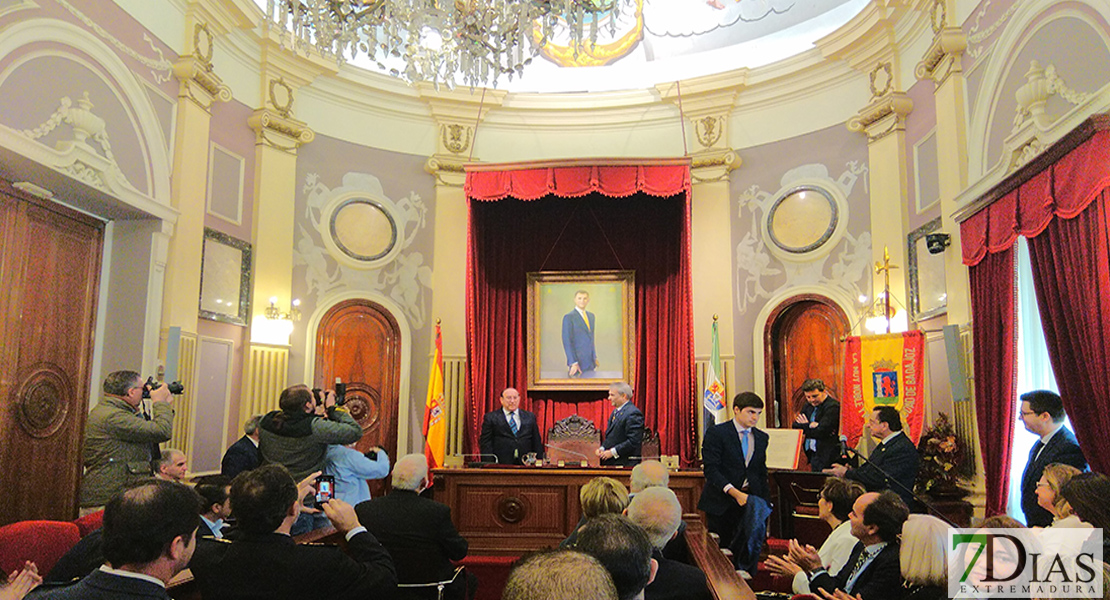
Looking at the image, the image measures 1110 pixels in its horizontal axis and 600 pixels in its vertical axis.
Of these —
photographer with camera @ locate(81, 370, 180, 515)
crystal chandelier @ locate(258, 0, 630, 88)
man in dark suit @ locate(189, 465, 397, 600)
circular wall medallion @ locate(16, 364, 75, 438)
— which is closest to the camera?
man in dark suit @ locate(189, 465, 397, 600)

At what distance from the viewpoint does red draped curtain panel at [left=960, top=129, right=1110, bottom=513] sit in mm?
4262

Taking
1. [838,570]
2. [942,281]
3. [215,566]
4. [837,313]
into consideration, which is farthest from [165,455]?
[837,313]

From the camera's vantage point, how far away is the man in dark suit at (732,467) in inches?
201

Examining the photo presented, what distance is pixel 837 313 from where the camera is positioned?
327 inches

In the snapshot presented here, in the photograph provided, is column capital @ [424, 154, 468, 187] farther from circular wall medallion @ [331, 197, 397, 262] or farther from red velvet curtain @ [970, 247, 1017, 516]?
red velvet curtain @ [970, 247, 1017, 516]

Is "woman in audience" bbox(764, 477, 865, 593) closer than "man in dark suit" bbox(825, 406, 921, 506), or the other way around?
"woman in audience" bbox(764, 477, 865, 593)

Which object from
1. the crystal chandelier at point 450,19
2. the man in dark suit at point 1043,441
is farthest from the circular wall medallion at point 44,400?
the man in dark suit at point 1043,441

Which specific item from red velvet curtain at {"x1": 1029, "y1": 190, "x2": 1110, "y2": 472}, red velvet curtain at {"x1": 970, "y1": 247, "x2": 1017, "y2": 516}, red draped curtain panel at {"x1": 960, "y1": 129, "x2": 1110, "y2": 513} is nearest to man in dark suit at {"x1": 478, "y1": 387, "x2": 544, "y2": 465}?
red velvet curtain at {"x1": 970, "y1": 247, "x2": 1017, "y2": 516}

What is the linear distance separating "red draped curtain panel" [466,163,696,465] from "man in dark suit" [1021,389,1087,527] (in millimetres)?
4522

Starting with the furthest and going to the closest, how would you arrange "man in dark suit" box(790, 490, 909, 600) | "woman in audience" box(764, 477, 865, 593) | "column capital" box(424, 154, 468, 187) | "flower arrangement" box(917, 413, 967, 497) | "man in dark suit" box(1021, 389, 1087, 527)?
"column capital" box(424, 154, 468, 187) → "flower arrangement" box(917, 413, 967, 497) → "man in dark suit" box(1021, 389, 1087, 527) → "woman in audience" box(764, 477, 865, 593) → "man in dark suit" box(790, 490, 909, 600)

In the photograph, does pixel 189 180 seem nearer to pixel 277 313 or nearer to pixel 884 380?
pixel 277 313

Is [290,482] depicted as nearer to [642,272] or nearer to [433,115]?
[642,272]

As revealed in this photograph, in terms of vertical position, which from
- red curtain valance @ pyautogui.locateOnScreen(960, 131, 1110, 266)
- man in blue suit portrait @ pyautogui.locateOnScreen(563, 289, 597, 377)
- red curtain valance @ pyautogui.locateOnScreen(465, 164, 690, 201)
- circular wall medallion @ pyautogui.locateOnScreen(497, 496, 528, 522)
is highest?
red curtain valance @ pyautogui.locateOnScreen(465, 164, 690, 201)

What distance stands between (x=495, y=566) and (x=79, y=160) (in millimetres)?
4379
